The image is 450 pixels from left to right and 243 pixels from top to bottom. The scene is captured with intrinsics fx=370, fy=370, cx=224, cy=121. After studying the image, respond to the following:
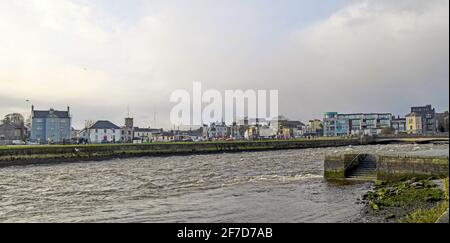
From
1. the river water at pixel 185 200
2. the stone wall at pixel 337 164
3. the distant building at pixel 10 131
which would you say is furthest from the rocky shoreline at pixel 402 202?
the distant building at pixel 10 131

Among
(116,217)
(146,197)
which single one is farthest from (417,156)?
(116,217)

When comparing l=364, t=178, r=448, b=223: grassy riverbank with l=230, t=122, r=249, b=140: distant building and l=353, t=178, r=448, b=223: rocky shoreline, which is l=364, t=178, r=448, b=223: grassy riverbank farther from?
l=230, t=122, r=249, b=140: distant building

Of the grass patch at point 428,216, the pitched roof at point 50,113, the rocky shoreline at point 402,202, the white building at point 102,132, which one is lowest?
the rocky shoreline at point 402,202

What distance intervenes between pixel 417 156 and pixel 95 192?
19.4 meters

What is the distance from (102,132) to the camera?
407 ft

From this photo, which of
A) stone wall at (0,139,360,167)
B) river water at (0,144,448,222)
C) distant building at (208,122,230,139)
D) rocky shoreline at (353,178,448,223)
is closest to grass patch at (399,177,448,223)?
rocky shoreline at (353,178,448,223)

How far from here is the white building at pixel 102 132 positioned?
Answer: 12206 cm

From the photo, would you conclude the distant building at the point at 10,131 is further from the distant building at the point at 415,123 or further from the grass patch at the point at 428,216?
the distant building at the point at 415,123

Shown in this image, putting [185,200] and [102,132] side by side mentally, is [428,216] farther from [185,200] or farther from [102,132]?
[102,132]

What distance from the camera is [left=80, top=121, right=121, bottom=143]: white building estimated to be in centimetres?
12206

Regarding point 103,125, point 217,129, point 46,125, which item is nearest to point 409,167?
point 46,125
